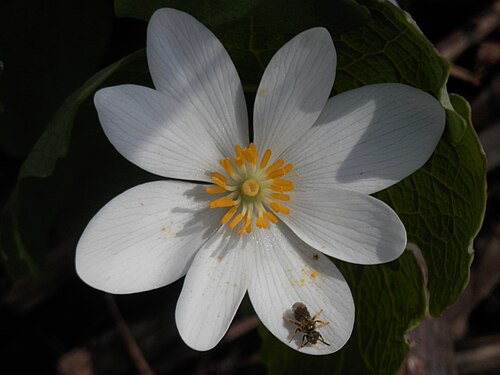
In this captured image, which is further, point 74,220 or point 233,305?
point 74,220

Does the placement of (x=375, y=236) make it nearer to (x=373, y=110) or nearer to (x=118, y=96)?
(x=373, y=110)

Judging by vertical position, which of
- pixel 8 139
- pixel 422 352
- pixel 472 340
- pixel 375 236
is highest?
pixel 375 236

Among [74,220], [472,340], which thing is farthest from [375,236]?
[472,340]

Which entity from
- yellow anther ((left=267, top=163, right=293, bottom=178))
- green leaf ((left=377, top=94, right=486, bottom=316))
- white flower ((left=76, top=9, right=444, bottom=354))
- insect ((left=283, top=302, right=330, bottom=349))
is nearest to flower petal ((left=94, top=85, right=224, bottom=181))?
white flower ((left=76, top=9, right=444, bottom=354))

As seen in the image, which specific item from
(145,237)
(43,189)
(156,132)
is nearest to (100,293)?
(43,189)

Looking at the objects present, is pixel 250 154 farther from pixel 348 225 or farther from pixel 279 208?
pixel 348 225

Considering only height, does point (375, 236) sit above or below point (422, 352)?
above

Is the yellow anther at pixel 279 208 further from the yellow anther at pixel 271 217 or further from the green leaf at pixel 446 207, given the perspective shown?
the green leaf at pixel 446 207
